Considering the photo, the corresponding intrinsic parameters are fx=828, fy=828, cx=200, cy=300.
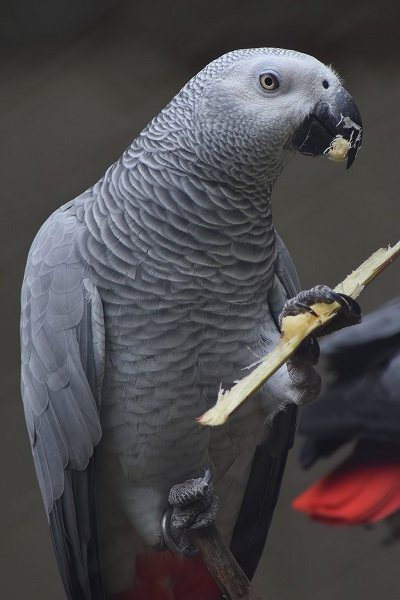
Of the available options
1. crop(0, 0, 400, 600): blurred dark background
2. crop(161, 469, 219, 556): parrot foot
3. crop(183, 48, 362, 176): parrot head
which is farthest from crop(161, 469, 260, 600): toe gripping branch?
crop(183, 48, 362, 176): parrot head

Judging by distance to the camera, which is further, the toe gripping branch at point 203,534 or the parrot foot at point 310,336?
the toe gripping branch at point 203,534

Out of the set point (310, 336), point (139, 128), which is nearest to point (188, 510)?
point (310, 336)

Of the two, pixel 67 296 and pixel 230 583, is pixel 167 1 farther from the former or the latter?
pixel 230 583

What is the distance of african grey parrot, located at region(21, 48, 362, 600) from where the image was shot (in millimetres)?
1024

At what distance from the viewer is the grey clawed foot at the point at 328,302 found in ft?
2.99

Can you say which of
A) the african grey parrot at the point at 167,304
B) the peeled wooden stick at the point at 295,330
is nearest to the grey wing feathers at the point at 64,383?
the african grey parrot at the point at 167,304

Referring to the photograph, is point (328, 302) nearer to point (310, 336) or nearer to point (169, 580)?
point (310, 336)

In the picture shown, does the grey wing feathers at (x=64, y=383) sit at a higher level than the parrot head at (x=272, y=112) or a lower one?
lower

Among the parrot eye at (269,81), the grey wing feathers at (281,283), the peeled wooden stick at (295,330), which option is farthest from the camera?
the grey wing feathers at (281,283)

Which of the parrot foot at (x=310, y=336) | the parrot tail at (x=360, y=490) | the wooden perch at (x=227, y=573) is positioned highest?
the parrot foot at (x=310, y=336)

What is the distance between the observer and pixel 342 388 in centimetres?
114

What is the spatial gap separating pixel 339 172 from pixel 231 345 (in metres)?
0.60

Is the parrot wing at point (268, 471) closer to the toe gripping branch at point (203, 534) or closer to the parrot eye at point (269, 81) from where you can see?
the toe gripping branch at point (203, 534)

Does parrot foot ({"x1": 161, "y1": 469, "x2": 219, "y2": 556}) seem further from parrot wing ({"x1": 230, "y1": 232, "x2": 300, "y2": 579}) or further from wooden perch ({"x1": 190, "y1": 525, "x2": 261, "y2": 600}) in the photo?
parrot wing ({"x1": 230, "y1": 232, "x2": 300, "y2": 579})
